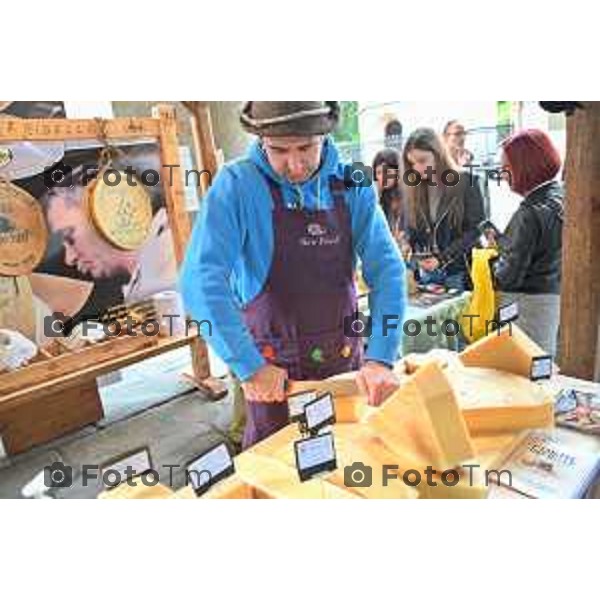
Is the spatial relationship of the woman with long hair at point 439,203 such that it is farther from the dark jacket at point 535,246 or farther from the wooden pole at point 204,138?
the wooden pole at point 204,138

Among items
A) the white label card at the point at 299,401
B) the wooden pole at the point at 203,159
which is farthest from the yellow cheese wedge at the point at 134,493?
the wooden pole at the point at 203,159

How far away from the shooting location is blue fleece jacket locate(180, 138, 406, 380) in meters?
1.01

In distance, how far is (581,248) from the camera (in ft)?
4.67

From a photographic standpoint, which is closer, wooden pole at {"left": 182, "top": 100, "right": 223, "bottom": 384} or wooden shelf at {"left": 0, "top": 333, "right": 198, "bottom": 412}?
wooden pole at {"left": 182, "top": 100, "right": 223, "bottom": 384}

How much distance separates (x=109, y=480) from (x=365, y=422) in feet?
1.22

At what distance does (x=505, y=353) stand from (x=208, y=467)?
2.00 feet

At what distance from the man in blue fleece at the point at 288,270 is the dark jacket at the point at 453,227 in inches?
27.2

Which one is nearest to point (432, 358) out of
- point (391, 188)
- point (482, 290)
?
point (482, 290)

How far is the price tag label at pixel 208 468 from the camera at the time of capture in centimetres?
71

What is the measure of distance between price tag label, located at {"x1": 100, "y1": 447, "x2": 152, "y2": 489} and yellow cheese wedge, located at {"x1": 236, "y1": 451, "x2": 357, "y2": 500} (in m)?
0.14

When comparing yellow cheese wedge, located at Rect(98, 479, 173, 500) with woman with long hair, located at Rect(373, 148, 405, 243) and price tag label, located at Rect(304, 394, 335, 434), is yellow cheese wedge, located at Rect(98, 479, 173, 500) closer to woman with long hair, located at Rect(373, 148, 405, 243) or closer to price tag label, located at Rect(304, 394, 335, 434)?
price tag label, located at Rect(304, 394, 335, 434)

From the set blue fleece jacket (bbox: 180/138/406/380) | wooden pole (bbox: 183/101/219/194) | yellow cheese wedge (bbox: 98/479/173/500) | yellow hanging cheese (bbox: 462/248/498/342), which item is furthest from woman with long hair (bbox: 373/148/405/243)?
yellow cheese wedge (bbox: 98/479/173/500)
